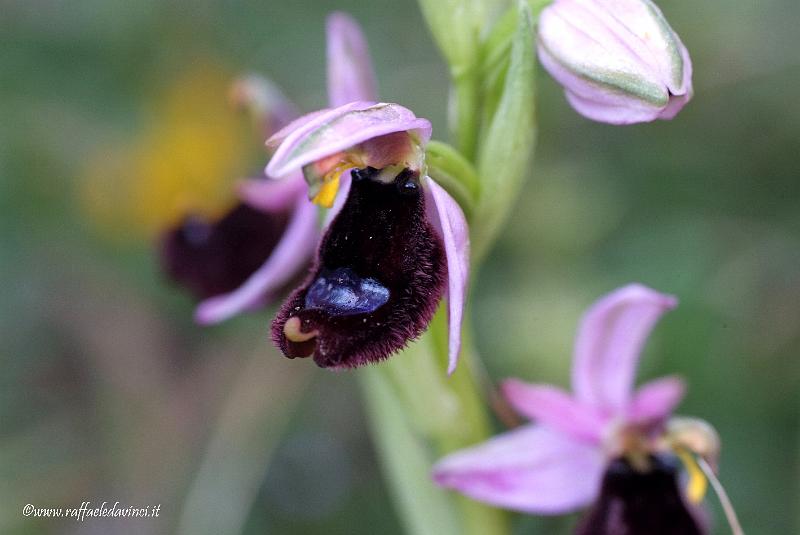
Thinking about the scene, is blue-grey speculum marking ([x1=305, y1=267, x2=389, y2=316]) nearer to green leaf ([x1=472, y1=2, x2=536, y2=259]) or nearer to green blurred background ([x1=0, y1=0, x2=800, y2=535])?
green leaf ([x1=472, y1=2, x2=536, y2=259])

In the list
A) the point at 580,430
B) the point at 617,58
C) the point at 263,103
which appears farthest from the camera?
the point at 263,103

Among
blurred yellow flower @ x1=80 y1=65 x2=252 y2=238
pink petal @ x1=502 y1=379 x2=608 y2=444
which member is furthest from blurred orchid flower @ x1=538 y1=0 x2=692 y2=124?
blurred yellow flower @ x1=80 y1=65 x2=252 y2=238

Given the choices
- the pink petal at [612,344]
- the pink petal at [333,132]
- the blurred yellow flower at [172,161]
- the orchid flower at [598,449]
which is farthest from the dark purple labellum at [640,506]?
the blurred yellow flower at [172,161]

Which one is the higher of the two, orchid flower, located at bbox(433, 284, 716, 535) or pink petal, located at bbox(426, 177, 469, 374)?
pink petal, located at bbox(426, 177, 469, 374)

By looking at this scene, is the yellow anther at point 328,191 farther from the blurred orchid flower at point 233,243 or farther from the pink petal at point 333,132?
the blurred orchid flower at point 233,243

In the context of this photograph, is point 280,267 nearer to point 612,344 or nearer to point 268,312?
point 612,344

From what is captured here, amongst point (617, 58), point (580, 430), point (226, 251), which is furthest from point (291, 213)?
point (617, 58)

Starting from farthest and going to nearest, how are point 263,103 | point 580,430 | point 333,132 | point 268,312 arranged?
1. point 268,312
2. point 263,103
3. point 580,430
4. point 333,132
